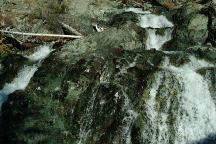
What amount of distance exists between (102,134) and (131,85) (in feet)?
6.08

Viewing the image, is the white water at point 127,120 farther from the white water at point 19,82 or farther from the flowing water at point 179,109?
the white water at point 19,82

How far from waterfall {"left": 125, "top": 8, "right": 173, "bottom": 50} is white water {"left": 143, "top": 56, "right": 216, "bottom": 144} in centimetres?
375

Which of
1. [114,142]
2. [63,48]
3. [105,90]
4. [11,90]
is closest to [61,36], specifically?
[63,48]

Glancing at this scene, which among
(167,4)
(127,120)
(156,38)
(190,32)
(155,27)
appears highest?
(190,32)

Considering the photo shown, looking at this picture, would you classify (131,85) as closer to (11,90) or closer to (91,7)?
(11,90)

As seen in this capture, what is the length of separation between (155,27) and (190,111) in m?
7.29

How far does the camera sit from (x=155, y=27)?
20.1 m

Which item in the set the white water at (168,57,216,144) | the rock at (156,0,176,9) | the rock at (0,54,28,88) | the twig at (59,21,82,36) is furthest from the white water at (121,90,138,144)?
the rock at (156,0,176,9)

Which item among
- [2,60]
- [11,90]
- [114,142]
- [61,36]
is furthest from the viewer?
[61,36]

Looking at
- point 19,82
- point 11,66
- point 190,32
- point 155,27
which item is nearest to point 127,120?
point 19,82

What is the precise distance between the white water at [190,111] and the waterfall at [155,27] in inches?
148

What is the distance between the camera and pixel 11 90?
15250 mm

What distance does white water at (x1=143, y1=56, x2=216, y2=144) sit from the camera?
13380mm

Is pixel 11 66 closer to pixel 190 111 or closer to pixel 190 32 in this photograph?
pixel 190 111
